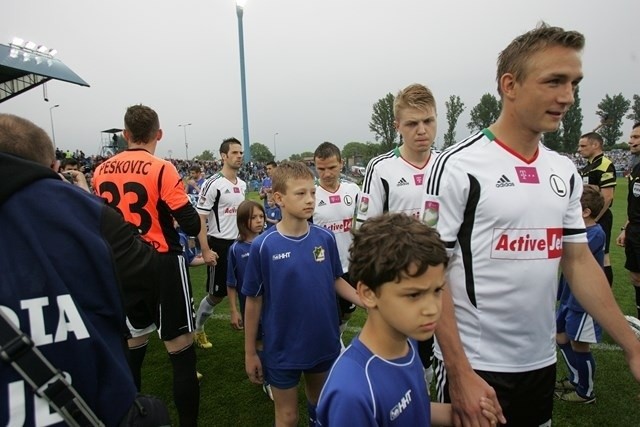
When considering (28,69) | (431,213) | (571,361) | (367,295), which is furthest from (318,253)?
(28,69)

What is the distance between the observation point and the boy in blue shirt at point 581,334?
3.29 metres

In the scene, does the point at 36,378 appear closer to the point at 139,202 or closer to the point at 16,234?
the point at 16,234

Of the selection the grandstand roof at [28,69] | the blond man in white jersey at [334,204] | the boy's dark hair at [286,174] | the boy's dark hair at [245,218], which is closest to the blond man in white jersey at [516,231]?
the boy's dark hair at [286,174]

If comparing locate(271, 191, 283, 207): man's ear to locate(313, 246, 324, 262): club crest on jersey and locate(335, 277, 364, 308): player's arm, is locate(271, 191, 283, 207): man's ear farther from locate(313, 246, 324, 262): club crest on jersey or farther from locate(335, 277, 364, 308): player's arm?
locate(335, 277, 364, 308): player's arm

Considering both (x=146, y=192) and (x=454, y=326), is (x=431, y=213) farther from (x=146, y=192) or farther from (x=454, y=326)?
(x=146, y=192)

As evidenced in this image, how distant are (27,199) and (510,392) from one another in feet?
6.83

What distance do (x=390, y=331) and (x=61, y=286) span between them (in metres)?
1.10

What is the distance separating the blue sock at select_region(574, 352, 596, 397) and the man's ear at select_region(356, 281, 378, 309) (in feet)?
9.85

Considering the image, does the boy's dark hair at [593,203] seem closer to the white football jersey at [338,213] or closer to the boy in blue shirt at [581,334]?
the boy in blue shirt at [581,334]

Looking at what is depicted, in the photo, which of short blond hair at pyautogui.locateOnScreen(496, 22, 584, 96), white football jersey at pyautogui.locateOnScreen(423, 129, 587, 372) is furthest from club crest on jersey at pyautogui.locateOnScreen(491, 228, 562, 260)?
short blond hair at pyautogui.locateOnScreen(496, 22, 584, 96)

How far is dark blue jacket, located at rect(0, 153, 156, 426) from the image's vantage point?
1.08 metres

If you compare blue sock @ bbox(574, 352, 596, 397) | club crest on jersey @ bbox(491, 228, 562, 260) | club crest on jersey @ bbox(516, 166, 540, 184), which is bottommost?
blue sock @ bbox(574, 352, 596, 397)

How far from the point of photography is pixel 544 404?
6.18 ft

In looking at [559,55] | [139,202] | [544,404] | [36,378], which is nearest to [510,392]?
[544,404]
